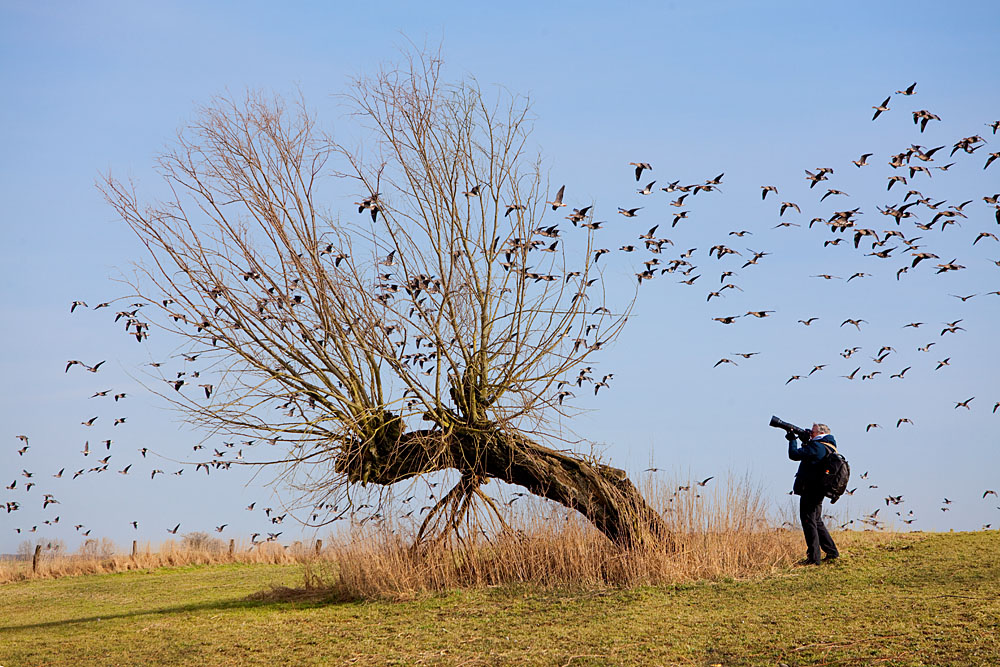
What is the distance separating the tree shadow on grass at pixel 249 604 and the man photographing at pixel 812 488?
301 inches

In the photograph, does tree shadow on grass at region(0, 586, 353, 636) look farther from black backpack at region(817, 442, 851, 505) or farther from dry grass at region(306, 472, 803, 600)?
black backpack at region(817, 442, 851, 505)

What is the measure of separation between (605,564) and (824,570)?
140 inches

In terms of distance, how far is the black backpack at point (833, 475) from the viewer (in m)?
13.7

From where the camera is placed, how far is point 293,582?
16.7 m

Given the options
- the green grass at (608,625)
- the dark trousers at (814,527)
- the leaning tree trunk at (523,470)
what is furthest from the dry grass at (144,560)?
the dark trousers at (814,527)

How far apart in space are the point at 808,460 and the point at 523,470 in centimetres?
482

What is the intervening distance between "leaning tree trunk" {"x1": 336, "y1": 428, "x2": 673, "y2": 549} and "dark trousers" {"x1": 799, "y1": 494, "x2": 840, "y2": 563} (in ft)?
8.58

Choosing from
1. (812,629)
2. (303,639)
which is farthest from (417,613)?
(812,629)

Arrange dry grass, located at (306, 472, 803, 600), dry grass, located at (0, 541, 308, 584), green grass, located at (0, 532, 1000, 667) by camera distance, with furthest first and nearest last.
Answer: dry grass, located at (0, 541, 308, 584), dry grass, located at (306, 472, 803, 600), green grass, located at (0, 532, 1000, 667)

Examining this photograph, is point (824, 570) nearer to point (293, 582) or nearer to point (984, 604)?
point (984, 604)

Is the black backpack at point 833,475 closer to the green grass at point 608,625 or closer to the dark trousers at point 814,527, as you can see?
the dark trousers at point 814,527

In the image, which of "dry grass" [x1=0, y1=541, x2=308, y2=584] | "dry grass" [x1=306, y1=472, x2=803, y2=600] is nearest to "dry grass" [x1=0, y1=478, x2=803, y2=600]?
"dry grass" [x1=306, y1=472, x2=803, y2=600]

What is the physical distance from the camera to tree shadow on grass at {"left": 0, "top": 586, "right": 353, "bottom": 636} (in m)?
13.6

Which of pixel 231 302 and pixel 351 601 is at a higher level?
pixel 231 302
